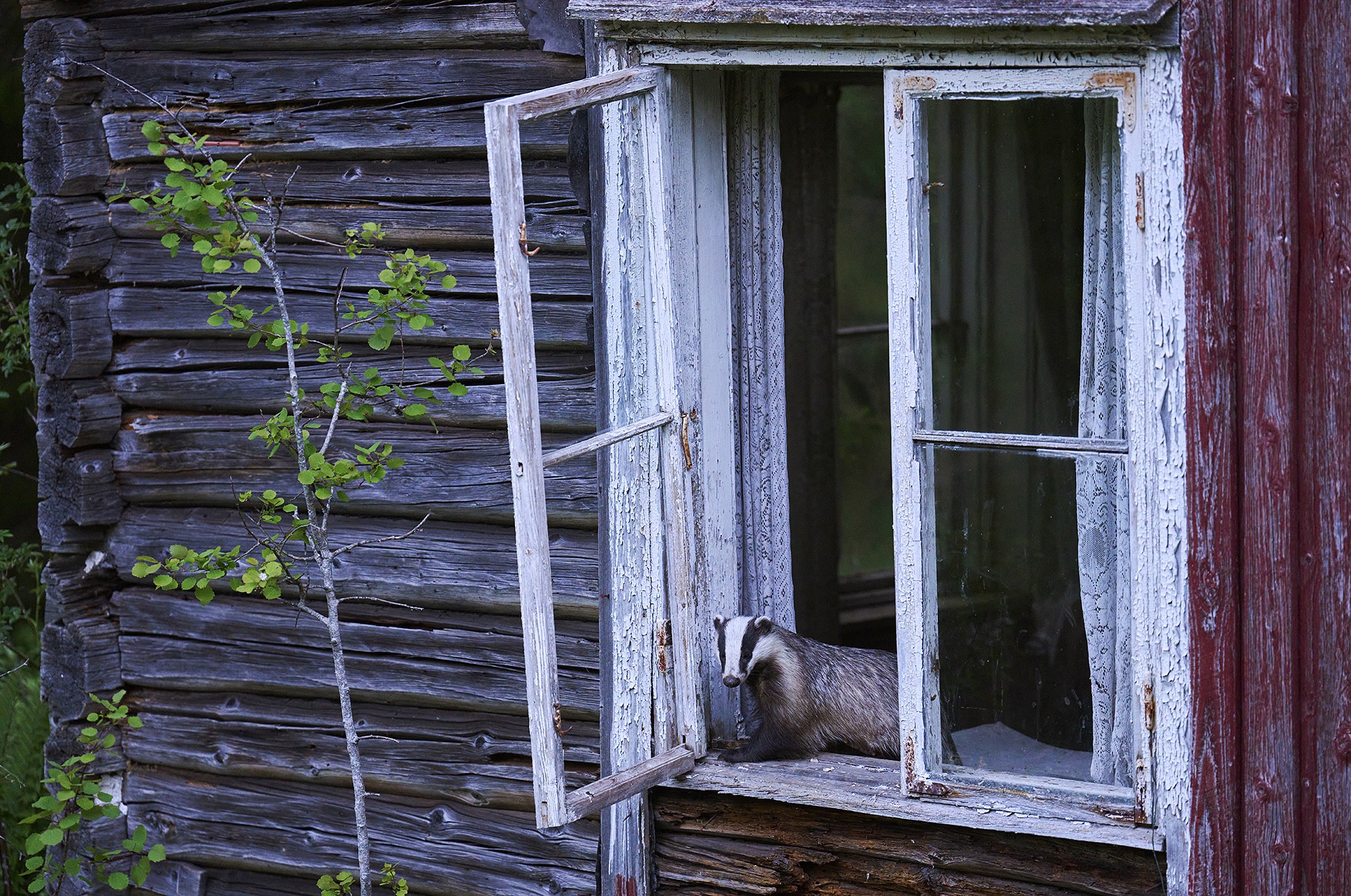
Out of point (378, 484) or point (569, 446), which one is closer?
point (569, 446)

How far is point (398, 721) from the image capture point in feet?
14.6

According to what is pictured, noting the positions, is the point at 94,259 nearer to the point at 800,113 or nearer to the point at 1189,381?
the point at 800,113

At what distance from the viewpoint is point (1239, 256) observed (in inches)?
109

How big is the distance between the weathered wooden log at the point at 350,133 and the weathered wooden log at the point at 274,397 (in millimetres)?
742

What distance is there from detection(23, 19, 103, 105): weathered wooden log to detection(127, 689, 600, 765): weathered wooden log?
2245 mm

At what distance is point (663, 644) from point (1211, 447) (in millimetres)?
1438

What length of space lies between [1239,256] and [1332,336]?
25 centimetres

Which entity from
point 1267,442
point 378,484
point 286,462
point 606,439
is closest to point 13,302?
point 286,462

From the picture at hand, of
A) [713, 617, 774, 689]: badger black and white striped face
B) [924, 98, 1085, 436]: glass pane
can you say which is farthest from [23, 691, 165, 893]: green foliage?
[924, 98, 1085, 436]: glass pane

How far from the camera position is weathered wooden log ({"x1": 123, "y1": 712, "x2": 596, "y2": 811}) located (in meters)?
4.32

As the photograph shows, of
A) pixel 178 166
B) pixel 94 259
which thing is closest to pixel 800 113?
pixel 94 259

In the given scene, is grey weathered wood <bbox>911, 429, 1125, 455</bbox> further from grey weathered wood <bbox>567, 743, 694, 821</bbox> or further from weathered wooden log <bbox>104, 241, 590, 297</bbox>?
weathered wooden log <bbox>104, 241, 590, 297</bbox>

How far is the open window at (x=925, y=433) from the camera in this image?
9.47ft

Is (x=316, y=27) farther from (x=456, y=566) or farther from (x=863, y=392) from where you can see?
(x=863, y=392)
